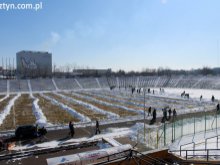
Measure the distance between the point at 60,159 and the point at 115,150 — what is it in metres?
2.92

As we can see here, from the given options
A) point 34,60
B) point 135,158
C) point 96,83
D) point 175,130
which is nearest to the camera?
point 135,158

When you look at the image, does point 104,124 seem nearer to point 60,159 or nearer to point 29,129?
point 29,129

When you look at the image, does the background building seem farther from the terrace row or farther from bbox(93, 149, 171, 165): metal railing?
bbox(93, 149, 171, 165): metal railing

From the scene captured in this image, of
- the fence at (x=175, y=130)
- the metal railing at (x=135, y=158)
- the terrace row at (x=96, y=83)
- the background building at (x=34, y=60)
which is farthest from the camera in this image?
the background building at (x=34, y=60)

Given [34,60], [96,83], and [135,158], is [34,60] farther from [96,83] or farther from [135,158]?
[135,158]

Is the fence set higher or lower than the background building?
lower

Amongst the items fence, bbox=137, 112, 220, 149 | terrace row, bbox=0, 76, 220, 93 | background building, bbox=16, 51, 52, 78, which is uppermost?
background building, bbox=16, 51, 52, 78

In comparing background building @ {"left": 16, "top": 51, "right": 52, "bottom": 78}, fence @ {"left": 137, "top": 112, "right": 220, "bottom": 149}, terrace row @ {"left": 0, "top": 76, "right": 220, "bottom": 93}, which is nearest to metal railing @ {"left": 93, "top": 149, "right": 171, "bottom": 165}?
fence @ {"left": 137, "top": 112, "right": 220, "bottom": 149}

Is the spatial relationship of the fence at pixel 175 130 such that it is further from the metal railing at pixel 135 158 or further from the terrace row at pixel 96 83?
the terrace row at pixel 96 83

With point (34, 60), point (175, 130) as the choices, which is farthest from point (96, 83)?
point (34, 60)

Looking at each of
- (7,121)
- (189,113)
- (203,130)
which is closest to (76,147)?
(203,130)

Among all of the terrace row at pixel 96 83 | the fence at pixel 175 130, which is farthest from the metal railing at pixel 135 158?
the terrace row at pixel 96 83

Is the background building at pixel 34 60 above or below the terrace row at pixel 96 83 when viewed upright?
above

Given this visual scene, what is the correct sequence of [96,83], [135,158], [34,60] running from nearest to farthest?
[135,158], [96,83], [34,60]
